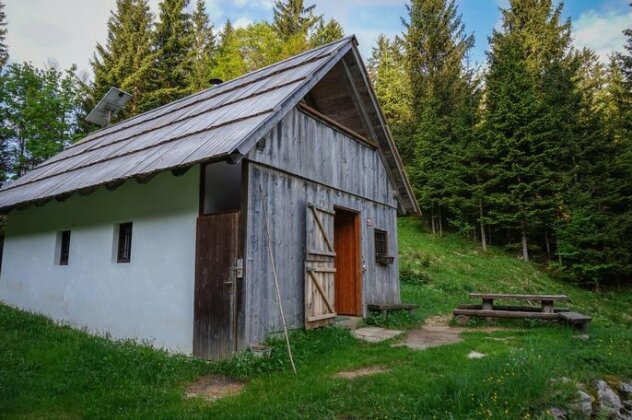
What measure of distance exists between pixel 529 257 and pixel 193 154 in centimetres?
1984

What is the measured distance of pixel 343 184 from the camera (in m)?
9.17

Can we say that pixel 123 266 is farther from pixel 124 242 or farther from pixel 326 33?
pixel 326 33

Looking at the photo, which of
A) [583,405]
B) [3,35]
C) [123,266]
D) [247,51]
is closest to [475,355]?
[583,405]

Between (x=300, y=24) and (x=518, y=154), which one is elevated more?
(x=300, y=24)

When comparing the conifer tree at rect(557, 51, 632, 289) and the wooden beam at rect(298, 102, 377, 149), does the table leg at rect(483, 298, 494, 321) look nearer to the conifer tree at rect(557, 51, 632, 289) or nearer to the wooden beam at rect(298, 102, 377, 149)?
the wooden beam at rect(298, 102, 377, 149)

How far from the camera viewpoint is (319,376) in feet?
17.3

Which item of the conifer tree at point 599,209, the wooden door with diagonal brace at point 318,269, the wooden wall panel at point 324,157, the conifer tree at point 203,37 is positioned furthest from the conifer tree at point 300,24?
the wooden door with diagonal brace at point 318,269

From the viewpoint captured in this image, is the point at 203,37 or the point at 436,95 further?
the point at 203,37

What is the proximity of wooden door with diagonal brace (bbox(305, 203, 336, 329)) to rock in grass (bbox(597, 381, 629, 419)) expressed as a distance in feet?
13.8

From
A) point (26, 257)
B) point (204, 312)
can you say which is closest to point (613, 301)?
point (204, 312)

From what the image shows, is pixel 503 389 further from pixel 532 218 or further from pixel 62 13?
pixel 62 13

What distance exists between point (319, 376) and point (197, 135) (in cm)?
468

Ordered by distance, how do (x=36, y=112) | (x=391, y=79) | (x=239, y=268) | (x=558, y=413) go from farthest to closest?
(x=391, y=79) < (x=36, y=112) < (x=239, y=268) < (x=558, y=413)

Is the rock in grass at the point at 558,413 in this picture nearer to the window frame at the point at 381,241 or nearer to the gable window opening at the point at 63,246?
the window frame at the point at 381,241
